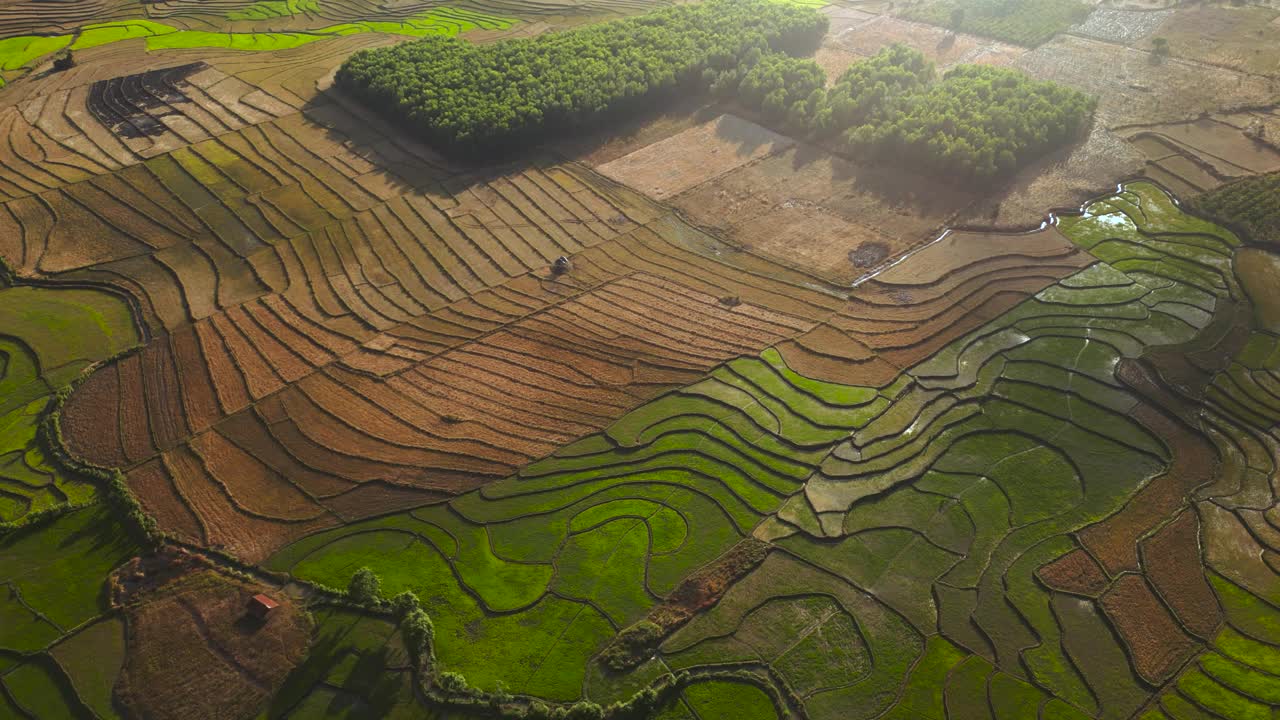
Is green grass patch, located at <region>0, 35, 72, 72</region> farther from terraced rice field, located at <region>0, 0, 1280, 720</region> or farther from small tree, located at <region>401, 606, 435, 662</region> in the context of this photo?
small tree, located at <region>401, 606, 435, 662</region>

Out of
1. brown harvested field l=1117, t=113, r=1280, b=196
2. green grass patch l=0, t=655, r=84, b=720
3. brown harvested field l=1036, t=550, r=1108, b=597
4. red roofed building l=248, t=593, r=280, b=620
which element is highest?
brown harvested field l=1117, t=113, r=1280, b=196

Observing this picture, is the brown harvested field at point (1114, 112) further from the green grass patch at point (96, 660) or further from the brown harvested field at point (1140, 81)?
the green grass patch at point (96, 660)

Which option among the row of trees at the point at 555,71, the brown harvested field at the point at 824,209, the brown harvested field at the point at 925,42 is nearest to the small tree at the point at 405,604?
the brown harvested field at the point at 824,209

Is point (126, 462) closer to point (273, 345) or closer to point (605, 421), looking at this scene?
point (273, 345)

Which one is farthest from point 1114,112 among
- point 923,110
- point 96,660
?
point 96,660

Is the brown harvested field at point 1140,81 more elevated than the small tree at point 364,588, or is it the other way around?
the brown harvested field at point 1140,81

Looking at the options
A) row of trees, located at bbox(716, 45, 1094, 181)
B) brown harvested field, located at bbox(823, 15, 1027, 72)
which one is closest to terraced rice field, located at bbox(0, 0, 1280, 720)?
row of trees, located at bbox(716, 45, 1094, 181)
